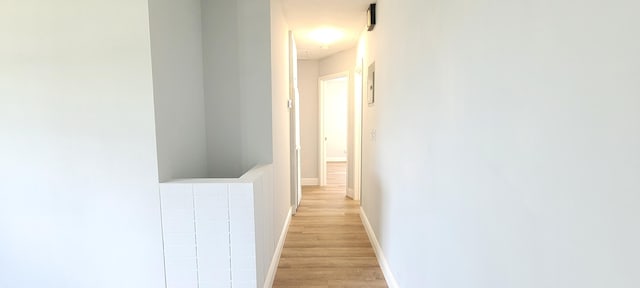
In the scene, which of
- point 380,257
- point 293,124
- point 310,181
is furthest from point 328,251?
point 310,181

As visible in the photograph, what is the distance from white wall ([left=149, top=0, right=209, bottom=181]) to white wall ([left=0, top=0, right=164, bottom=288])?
0.07 meters

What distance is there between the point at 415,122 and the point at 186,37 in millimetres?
1629

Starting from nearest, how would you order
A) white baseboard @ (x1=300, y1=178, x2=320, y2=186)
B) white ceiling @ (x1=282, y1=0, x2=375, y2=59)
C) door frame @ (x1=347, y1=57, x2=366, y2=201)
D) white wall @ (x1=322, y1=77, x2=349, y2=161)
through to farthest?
1. white ceiling @ (x1=282, y1=0, x2=375, y2=59)
2. door frame @ (x1=347, y1=57, x2=366, y2=201)
3. white baseboard @ (x1=300, y1=178, x2=320, y2=186)
4. white wall @ (x1=322, y1=77, x2=349, y2=161)

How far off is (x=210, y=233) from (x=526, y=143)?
153 cm

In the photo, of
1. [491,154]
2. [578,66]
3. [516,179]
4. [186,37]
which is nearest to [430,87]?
[491,154]

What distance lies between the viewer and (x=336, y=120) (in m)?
8.86

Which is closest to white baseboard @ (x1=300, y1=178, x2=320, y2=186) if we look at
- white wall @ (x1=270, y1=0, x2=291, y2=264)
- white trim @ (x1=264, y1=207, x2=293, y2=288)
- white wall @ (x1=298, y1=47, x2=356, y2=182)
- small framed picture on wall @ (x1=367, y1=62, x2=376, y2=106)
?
white wall @ (x1=298, y1=47, x2=356, y2=182)

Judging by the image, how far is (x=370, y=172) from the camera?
3227 mm

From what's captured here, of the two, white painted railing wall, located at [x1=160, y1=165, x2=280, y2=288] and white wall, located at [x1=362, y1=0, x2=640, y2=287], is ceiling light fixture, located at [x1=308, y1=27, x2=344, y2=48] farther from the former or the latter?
white painted railing wall, located at [x1=160, y1=165, x2=280, y2=288]

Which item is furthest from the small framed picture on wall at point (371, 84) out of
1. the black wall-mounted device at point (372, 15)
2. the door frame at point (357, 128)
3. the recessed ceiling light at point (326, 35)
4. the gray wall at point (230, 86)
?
the gray wall at point (230, 86)

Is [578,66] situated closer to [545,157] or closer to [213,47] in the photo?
[545,157]

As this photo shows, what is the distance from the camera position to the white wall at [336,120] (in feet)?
28.6

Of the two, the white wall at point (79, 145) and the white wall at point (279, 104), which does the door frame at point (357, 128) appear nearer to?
the white wall at point (279, 104)

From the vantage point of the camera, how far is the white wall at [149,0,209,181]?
1685mm
